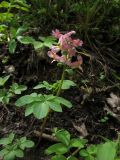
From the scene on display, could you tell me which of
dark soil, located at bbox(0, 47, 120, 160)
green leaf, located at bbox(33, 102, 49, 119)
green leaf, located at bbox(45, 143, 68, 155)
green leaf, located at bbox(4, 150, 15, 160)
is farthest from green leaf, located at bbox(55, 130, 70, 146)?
dark soil, located at bbox(0, 47, 120, 160)

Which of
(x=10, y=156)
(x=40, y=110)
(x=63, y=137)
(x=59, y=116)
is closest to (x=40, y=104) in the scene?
(x=40, y=110)

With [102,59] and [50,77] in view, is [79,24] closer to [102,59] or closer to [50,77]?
[102,59]

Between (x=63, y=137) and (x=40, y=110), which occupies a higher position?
(x=40, y=110)

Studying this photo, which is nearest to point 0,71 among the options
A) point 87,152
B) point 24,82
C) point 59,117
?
point 24,82

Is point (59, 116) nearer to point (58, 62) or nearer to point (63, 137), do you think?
point (58, 62)

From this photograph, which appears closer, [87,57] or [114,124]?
[114,124]
